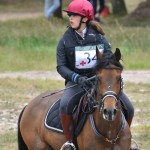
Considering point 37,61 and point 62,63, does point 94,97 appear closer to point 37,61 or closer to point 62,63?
point 62,63

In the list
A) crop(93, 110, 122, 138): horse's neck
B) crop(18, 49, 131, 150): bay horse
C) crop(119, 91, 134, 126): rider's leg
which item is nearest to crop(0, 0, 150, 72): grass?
crop(18, 49, 131, 150): bay horse

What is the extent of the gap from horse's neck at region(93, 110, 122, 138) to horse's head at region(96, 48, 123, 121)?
0.27 metres

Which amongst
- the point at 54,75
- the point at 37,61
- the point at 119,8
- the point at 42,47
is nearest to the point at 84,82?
the point at 54,75

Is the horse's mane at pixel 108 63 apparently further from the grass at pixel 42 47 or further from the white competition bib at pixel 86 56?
the grass at pixel 42 47

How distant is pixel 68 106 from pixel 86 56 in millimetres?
556

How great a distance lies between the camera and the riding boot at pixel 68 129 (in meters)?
7.45

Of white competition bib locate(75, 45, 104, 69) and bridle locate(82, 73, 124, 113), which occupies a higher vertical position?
white competition bib locate(75, 45, 104, 69)

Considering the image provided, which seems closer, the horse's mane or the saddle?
the horse's mane

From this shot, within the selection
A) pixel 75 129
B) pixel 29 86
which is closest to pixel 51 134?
pixel 75 129

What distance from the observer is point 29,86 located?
52.5 feet

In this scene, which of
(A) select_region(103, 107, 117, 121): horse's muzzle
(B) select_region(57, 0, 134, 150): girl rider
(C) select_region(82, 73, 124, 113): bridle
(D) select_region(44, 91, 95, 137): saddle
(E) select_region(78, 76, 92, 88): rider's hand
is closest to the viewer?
(A) select_region(103, 107, 117, 121): horse's muzzle

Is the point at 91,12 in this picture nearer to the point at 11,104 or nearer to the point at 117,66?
the point at 117,66

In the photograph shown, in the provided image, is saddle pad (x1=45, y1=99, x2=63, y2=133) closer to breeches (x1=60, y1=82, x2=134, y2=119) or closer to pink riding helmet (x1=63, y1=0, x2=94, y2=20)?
breeches (x1=60, y1=82, x2=134, y2=119)

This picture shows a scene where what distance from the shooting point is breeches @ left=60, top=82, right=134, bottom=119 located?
757 cm
